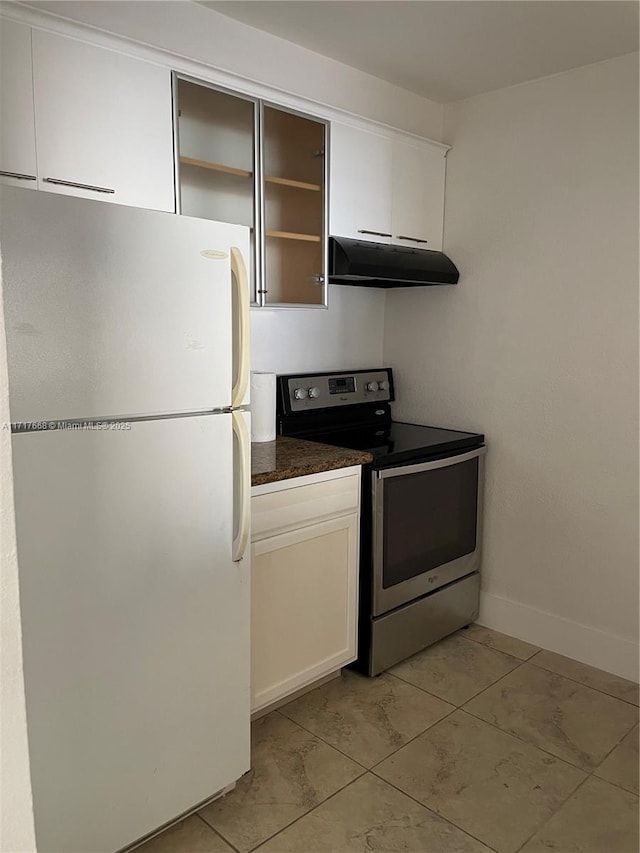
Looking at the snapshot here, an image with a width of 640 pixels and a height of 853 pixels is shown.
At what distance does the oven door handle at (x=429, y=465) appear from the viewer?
2535mm

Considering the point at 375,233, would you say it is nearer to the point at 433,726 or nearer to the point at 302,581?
the point at 302,581

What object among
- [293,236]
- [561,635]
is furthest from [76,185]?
[561,635]

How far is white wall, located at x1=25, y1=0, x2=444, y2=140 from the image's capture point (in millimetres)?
2057

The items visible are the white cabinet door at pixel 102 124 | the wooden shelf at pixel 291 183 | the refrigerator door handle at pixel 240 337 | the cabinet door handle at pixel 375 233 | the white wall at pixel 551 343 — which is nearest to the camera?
the refrigerator door handle at pixel 240 337

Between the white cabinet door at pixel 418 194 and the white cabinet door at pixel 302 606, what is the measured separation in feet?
4.49

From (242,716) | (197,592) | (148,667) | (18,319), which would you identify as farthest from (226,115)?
(242,716)

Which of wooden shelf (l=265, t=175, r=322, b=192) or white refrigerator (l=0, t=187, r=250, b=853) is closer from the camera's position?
white refrigerator (l=0, t=187, r=250, b=853)

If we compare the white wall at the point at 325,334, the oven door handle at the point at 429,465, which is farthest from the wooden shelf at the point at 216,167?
the oven door handle at the point at 429,465

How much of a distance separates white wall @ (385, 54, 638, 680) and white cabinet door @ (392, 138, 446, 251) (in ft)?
0.24

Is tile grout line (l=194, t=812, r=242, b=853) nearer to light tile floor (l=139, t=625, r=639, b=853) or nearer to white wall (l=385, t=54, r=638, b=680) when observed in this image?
light tile floor (l=139, t=625, r=639, b=853)

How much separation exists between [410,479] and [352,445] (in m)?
0.28

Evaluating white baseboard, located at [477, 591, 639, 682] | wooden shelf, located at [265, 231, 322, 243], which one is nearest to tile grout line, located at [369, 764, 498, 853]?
white baseboard, located at [477, 591, 639, 682]

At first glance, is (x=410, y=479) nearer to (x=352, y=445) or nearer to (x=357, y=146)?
(x=352, y=445)

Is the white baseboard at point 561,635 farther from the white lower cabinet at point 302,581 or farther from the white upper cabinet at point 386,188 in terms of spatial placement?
the white upper cabinet at point 386,188
